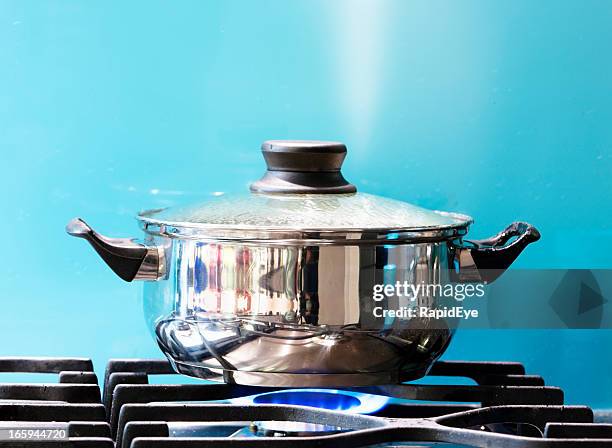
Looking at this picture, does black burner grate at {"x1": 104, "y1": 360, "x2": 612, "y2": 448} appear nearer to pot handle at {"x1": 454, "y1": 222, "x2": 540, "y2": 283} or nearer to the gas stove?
the gas stove

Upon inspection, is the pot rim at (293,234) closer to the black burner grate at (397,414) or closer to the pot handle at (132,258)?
the pot handle at (132,258)

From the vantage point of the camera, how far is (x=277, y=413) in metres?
0.86

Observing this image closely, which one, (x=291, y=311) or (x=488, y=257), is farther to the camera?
(x=488, y=257)

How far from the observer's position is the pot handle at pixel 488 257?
37.5 inches

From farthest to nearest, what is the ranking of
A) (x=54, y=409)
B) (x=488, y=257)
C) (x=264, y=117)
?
(x=264, y=117) < (x=488, y=257) < (x=54, y=409)

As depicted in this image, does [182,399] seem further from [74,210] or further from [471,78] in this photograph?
[471,78]

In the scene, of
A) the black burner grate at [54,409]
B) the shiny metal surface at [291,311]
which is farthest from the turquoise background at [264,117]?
the shiny metal surface at [291,311]

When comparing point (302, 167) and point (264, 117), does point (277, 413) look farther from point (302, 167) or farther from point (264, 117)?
point (264, 117)

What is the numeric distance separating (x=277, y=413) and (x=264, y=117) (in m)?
0.41

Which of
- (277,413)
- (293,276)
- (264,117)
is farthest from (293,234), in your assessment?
(264,117)

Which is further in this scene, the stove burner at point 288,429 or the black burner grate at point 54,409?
the stove burner at point 288,429

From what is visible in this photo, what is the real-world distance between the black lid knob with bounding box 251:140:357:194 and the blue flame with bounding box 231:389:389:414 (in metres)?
0.21

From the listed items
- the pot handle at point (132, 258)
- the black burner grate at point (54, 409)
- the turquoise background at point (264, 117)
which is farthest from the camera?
the turquoise background at point (264, 117)

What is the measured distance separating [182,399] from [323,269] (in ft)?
Answer: 0.66
